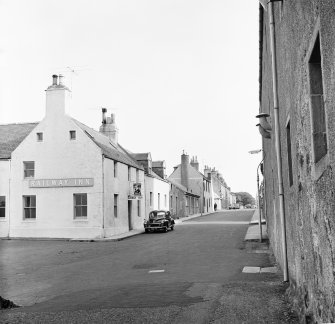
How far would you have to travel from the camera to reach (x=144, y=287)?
10000 millimetres

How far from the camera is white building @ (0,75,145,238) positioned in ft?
86.5

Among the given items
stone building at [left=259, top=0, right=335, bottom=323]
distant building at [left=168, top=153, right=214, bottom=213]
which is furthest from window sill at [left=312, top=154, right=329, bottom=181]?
distant building at [left=168, top=153, right=214, bottom=213]

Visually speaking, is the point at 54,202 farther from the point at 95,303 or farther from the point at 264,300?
the point at 264,300

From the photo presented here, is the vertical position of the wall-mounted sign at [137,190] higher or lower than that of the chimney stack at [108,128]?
lower

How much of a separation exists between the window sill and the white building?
73.8 ft

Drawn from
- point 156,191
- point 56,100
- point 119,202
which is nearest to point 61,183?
point 119,202

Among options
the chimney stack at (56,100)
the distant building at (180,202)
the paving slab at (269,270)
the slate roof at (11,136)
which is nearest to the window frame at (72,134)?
the chimney stack at (56,100)

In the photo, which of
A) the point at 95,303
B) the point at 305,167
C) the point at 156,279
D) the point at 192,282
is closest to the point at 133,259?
the point at 156,279

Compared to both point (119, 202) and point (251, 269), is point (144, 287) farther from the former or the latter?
point (119, 202)

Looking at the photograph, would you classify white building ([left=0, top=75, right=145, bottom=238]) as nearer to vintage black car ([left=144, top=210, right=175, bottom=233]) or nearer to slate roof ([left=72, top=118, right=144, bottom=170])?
slate roof ([left=72, top=118, right=144, bottom=170])

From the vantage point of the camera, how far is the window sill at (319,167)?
388 centimetres

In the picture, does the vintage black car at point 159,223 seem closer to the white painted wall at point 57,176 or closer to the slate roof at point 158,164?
the white painted wall at point 57,176

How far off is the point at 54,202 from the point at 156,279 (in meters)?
17.3

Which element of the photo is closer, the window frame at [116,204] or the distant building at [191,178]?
the window frame at [116,204]
